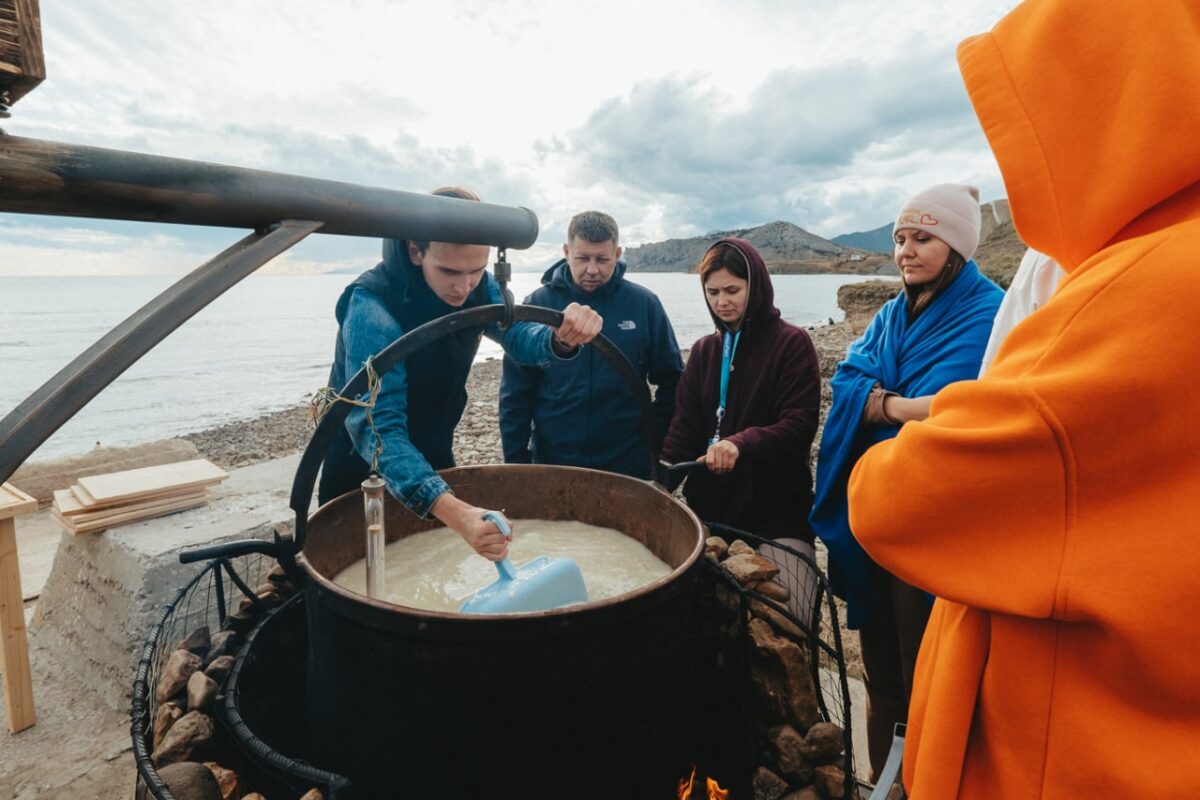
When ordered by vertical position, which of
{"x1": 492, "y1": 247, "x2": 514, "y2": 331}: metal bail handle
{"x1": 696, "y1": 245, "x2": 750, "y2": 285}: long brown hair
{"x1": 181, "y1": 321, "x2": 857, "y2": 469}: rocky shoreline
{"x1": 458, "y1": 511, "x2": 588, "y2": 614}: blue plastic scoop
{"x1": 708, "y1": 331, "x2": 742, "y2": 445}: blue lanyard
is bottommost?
{"x1": 181, "y1": 321, "x2": 857, "y2": 469}: rocky shoreline

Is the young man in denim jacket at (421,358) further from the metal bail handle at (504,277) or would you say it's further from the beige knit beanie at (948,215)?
the beige knit beanie at (948,215)

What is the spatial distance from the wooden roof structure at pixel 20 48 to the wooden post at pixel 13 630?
112 inches

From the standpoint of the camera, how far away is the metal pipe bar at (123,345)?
82 cm

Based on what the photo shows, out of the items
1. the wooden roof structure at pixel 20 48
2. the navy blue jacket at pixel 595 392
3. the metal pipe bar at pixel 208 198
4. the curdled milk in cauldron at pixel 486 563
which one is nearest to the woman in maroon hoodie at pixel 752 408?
the navy blue jacket at pixel 595 392

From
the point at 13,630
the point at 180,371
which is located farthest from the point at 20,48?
the point at 180,371

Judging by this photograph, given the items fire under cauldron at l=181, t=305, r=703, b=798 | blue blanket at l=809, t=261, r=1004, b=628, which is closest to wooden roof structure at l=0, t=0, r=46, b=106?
fire under cauldron at l=181, t=305, r=703, b=798

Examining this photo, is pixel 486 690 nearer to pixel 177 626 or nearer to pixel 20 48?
pixel 20 48

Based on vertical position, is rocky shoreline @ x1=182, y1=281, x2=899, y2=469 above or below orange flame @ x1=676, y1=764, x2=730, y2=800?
below

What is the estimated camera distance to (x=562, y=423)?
3.44m

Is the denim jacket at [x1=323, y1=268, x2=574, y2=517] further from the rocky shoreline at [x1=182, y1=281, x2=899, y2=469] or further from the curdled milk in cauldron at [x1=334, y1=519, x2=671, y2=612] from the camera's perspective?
the rocky shoreline at [x1=182, y1=281, x2=899, y2=469]

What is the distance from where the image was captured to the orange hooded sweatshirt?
0.74 metres

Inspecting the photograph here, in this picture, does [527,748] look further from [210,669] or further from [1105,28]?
[1105,28]

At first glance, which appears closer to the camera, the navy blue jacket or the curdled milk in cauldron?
the curdled milk in cauldron

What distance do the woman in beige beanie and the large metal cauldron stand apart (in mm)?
1158
